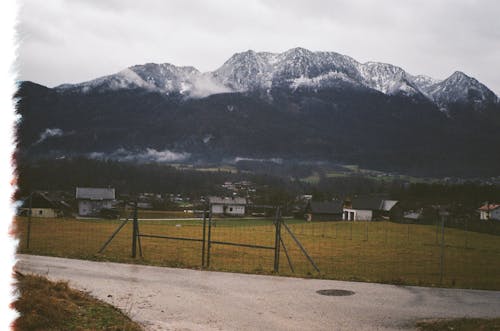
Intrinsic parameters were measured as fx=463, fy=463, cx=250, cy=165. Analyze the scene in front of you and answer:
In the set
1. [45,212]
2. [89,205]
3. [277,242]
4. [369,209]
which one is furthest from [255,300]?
[369,209]

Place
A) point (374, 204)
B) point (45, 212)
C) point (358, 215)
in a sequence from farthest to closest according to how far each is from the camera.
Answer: point (374, 204) < point (358, 215) < point (45, 212)

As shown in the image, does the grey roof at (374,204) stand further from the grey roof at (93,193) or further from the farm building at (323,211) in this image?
the grey roof at (93,193)

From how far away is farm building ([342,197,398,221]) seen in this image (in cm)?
10956

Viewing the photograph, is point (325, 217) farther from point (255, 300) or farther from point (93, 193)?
point (255, 300)

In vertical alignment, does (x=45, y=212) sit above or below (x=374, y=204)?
below

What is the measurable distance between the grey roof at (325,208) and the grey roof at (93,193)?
49617 millimetres

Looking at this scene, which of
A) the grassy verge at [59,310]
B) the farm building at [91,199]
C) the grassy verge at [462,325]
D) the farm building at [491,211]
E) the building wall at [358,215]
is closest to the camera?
the grassy verge at [59,310]

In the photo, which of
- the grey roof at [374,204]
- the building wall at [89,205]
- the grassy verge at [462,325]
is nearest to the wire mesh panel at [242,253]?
the grassy verge at [462,325]

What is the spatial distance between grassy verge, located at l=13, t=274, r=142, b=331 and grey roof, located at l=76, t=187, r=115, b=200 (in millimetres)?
105685

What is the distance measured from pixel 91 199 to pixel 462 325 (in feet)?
355

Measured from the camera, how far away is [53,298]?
791 centimetres

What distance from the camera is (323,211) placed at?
111250mm

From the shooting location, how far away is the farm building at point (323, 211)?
109 m

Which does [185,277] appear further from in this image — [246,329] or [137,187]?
[137,187]
